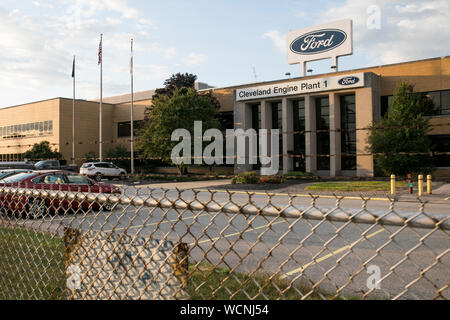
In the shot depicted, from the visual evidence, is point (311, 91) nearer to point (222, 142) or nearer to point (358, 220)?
point (222, 142)

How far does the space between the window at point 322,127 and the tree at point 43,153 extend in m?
30.9

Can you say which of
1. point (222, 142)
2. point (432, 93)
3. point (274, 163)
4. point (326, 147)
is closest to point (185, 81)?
point (222, 142)

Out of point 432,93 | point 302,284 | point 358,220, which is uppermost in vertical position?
point 432,93

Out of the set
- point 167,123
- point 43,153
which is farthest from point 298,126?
point 43,153

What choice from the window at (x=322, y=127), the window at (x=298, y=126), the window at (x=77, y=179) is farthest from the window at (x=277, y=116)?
the window at (x=77, y=179)

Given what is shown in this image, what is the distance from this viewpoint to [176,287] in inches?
103

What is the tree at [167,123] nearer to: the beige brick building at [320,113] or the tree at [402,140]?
the beige brick building at [320,113]

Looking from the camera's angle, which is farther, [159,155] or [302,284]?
[159,155]

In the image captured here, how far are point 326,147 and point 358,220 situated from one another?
123 ft

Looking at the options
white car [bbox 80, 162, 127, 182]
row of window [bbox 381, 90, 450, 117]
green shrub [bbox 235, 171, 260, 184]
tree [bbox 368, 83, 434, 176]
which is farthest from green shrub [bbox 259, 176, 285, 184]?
white car [bbox 80, 162, 127, 182]

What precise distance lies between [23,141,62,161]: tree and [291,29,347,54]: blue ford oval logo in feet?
100

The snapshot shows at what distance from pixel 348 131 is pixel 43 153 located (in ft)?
116

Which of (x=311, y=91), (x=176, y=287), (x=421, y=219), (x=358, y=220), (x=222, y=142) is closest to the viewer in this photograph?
(x=421, y=219)
